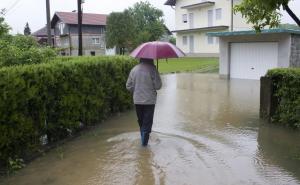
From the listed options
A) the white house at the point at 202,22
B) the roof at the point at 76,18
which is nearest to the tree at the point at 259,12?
the white house at the point at 202,22

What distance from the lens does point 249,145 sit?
300 inches

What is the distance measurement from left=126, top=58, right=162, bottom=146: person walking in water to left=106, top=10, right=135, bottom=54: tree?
4157cm

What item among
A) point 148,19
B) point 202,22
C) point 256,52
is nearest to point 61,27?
point 148,19

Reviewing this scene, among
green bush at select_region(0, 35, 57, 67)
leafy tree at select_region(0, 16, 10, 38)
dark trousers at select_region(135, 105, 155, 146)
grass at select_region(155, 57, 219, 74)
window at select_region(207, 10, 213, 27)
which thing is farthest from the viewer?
window at select_region(207, 10, 213, 27)

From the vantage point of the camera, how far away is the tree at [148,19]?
187 feet

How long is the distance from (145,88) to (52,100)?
166cm

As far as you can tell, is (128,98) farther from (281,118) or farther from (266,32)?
(266,32)

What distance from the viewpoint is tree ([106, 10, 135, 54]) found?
4853 cm

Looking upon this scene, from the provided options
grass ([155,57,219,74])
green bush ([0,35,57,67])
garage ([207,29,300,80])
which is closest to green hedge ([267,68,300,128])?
green bush ([0,35,57,67])

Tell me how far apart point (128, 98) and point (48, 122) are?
177 inches

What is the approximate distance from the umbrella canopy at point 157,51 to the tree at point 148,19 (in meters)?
46.5

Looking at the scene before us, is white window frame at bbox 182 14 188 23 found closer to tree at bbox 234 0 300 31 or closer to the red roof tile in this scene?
the red roof tile

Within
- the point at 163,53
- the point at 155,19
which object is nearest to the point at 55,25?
the point at 155,19

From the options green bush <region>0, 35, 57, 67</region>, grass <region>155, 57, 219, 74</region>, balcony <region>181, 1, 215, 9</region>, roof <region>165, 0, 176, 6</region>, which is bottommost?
grass <region>155, 57, 219, 74</region>
